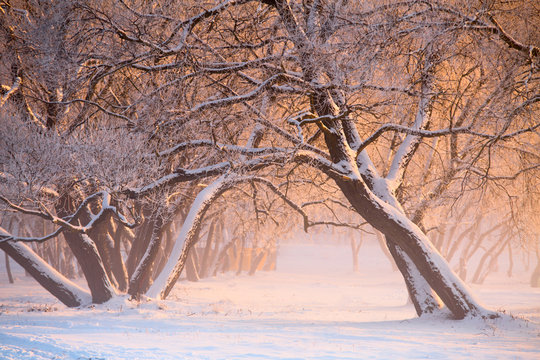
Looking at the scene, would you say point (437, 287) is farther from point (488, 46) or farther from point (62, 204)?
point (62, 204)

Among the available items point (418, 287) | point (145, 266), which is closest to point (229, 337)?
point (418, 287)

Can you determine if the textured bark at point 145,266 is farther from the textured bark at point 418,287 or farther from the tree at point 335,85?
the textured bark at point 418,287

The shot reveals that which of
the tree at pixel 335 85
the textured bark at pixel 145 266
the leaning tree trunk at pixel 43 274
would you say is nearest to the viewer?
the tree at pixel 335 85

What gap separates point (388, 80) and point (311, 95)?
5.07 feet

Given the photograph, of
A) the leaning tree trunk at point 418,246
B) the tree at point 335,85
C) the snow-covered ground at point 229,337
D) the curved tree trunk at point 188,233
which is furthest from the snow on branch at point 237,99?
the snow-covered ground at point 229,337

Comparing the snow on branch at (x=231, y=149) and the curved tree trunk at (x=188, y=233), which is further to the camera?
the curved tree trunk at (x=188, y=233)

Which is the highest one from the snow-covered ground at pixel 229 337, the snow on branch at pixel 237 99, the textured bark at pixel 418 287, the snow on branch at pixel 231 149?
the snow on branch at pixel 237 99

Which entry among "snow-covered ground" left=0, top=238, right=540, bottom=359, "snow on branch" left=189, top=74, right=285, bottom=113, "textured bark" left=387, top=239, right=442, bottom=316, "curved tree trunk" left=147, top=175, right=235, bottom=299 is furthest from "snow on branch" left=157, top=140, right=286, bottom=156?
"textured bark" left=387, top=239, right=442, bottom=316

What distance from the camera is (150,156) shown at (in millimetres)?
10109

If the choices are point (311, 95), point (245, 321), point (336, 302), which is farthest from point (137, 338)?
point (336, 302)

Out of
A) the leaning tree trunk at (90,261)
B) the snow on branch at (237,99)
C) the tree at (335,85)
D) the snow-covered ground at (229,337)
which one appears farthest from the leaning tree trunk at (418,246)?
the leaning tree trunk at (90,261)

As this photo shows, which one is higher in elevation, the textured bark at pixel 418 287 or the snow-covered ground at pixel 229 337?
the textured bark at pixel 418 287

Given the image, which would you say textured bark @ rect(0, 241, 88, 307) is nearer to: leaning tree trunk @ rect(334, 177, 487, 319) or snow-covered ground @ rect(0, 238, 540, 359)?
snow-covered ground @ rect(0, 238, 540, 359)

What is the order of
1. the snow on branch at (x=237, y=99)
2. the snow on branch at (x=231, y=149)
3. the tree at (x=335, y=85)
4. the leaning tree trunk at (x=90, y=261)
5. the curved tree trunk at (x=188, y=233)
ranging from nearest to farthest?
the tree at (x=335, y=85), the snow on branch at (x=237, y=99), the snow on branch at (x=231, y=149), the curved tree trunk at (x=188, y=233), the leaning tree trunk at (x=90, y=261)
